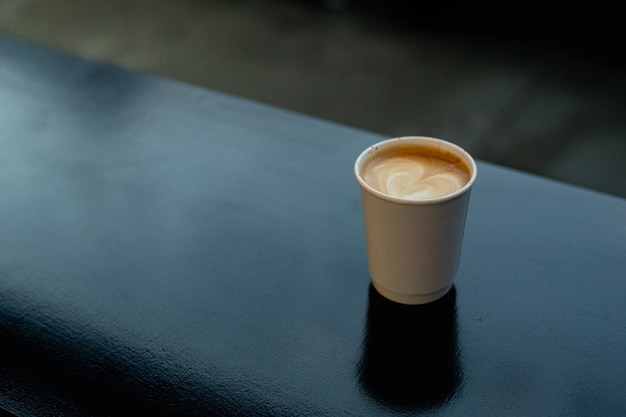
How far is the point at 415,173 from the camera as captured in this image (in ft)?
2.31

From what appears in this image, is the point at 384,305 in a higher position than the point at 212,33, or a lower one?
higher

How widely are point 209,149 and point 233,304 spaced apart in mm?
290

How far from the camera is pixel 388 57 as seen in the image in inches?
91.7

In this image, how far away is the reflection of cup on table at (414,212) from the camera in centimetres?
64

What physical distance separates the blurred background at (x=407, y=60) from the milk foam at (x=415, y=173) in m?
1.19

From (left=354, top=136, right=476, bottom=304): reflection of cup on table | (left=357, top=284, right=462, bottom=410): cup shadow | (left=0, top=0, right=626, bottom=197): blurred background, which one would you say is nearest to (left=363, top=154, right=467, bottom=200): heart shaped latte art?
(left=354, top=136, right=476, bottom=304): reflection of cup on table

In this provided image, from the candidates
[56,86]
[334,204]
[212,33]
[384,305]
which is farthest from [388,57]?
[384,305]

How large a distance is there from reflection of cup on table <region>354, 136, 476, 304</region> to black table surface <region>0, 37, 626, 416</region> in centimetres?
3

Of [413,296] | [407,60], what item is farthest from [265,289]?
[407,60]

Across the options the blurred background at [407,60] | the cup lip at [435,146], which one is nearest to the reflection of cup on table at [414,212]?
the cup lip at [435,146]

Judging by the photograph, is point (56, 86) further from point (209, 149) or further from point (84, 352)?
point (84, 352)

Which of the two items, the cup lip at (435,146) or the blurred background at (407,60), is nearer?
the cup lip at (435,146)

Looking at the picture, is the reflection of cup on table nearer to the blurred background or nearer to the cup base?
the cup base

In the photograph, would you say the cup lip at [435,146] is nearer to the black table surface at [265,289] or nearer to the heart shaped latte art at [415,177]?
the heart shaped latte art at [415,177]
